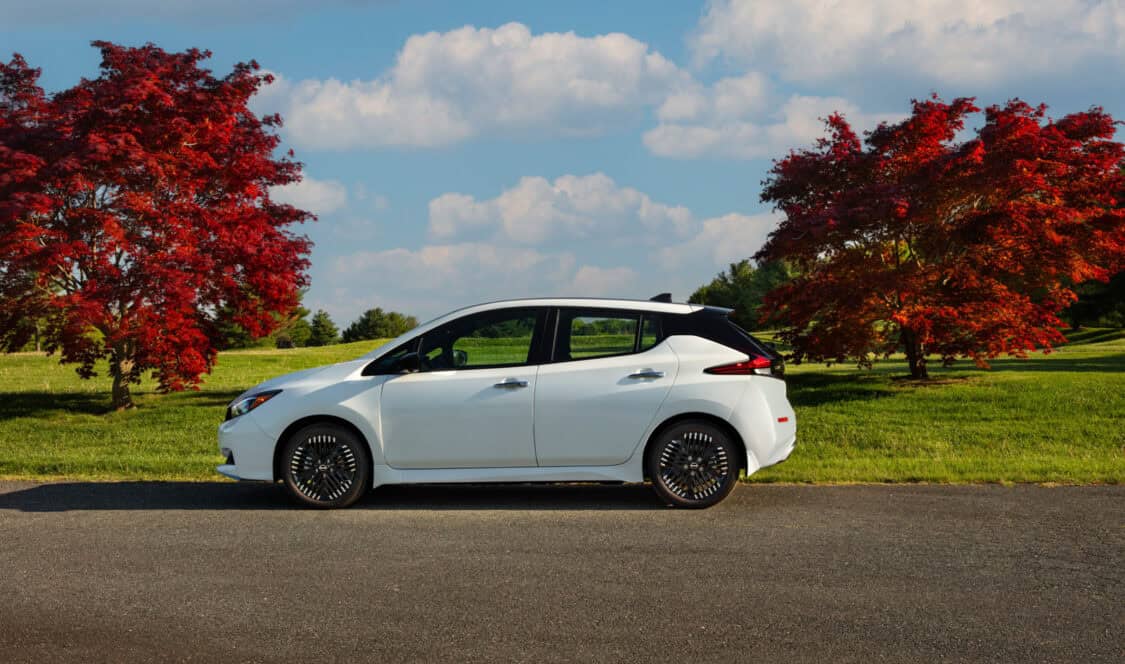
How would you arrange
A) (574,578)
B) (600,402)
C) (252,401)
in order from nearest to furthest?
(574,578)
(600,402)
(252,401)

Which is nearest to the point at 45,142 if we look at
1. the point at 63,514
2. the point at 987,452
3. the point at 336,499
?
the point at 63,514

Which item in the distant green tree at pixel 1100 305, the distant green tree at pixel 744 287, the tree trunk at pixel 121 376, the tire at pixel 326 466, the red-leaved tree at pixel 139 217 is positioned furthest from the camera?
the distant green tree at pixel 744 287

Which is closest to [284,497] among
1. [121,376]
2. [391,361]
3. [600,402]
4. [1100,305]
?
[391,361]

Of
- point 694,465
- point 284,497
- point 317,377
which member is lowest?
point 284,497

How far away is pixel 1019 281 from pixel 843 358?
3855mm

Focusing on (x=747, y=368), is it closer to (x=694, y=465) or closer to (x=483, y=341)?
(x=694, y=465)

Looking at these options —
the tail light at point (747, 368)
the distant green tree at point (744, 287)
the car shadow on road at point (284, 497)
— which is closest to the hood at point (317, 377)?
the car shadow on road at point (284, 497)

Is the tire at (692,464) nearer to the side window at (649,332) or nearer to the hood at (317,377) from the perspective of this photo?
→ the side window at (649,332)

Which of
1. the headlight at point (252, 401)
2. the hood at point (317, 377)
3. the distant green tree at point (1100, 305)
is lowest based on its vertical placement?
the headlight at point (252, 401)

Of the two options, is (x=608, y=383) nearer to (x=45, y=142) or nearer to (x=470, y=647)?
(x=470, y=647)

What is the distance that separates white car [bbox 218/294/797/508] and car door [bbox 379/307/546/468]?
1cm

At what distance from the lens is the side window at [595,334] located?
8219mm

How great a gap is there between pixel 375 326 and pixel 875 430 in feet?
186

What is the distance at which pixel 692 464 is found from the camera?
8016mm
